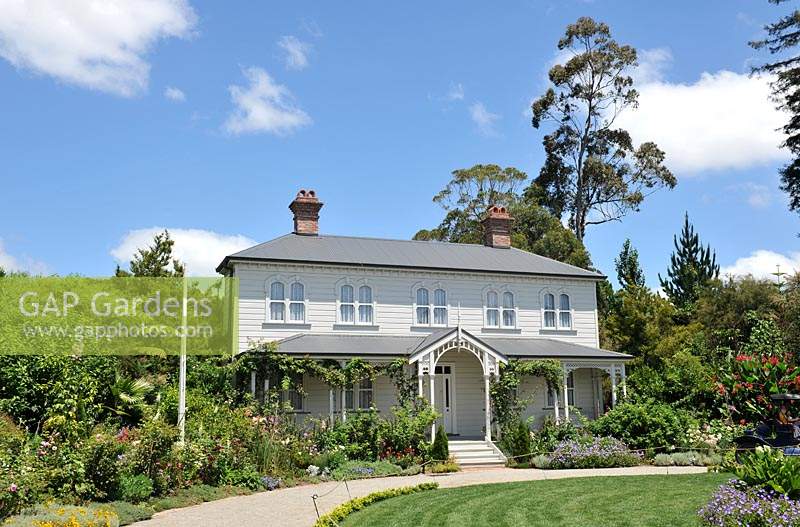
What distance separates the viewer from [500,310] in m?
26.8

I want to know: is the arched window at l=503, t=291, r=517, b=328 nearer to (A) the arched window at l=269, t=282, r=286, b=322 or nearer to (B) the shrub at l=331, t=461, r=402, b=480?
(A) the arched window at l=269, t=282, r=286, b=322

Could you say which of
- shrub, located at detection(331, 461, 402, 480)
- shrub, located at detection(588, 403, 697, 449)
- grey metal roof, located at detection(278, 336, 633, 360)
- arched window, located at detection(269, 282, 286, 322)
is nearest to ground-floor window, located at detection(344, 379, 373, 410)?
grey metal roof, located at detection(278, 336, 633, 360)

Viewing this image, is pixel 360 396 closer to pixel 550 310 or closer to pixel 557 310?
pixel 550 310

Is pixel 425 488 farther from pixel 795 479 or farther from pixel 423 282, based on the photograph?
pixel 423 282

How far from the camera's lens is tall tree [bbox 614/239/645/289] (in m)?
39.2

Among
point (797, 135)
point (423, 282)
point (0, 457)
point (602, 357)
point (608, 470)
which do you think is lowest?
point (608, 470)

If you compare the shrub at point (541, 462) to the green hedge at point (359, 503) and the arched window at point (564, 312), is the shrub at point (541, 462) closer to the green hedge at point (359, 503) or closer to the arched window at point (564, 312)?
the green hedge at point (359, 503)

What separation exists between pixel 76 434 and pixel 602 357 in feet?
56.5

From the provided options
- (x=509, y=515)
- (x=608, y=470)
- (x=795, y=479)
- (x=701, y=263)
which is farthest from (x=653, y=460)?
(x=701, y=263)

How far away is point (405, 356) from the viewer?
2291 centimetres

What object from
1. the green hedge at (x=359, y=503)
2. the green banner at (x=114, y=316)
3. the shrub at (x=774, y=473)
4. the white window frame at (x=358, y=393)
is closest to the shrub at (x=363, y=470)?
the green hedge at (x=359, y=503)

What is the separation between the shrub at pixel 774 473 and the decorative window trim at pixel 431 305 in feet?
51.6

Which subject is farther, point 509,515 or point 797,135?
point 797,135

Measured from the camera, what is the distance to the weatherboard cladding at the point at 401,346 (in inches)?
887
